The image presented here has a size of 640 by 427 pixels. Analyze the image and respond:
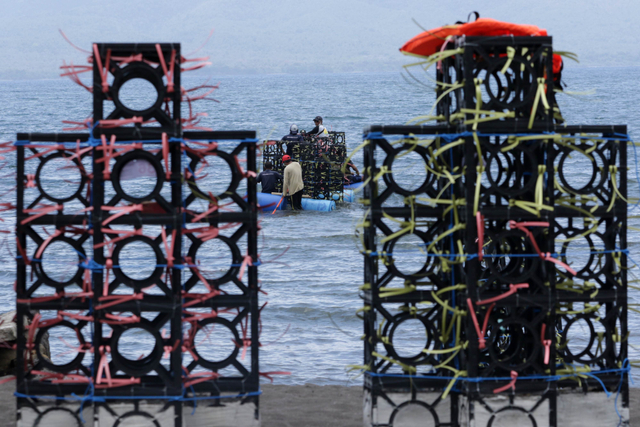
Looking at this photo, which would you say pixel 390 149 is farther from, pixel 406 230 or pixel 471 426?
pixel 471 426

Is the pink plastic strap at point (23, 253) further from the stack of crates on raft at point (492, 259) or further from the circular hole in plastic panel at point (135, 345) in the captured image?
the circular hole in plastic panel at point (135, 345)

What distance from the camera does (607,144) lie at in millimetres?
5762

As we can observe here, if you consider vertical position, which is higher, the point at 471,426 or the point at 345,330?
the point at 471,426

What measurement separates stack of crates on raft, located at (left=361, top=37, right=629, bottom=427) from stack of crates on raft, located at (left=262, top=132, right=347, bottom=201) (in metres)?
15.2

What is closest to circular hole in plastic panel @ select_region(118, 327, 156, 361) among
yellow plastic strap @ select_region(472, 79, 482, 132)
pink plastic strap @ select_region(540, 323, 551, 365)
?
pink plastic strap @ select_region(540, 323, 551, 365)

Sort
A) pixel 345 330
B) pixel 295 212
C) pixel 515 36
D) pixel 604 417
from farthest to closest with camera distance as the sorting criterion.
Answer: pixel 295 212 → pixel 345 330 → pixel 604 417 → pixel 515 36

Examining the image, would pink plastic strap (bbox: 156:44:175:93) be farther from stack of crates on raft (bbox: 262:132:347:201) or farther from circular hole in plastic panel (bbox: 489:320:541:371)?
stack of crates on raft (bbox: 262:132:347:201)

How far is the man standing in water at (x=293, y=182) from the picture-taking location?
21.1 meters

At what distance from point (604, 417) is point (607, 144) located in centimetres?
192

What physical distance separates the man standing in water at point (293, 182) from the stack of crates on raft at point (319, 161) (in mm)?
696

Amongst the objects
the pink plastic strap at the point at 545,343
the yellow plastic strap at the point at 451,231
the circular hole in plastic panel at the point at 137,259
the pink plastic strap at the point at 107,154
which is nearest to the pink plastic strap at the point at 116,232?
the pink plastic strap at the point at 107,154

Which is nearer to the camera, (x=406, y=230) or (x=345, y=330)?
(x=406, y=230)

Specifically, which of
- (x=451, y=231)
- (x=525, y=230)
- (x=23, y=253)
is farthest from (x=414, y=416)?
(x=23, y=253)

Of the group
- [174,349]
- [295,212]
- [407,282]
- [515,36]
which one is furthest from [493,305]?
[295,212]
